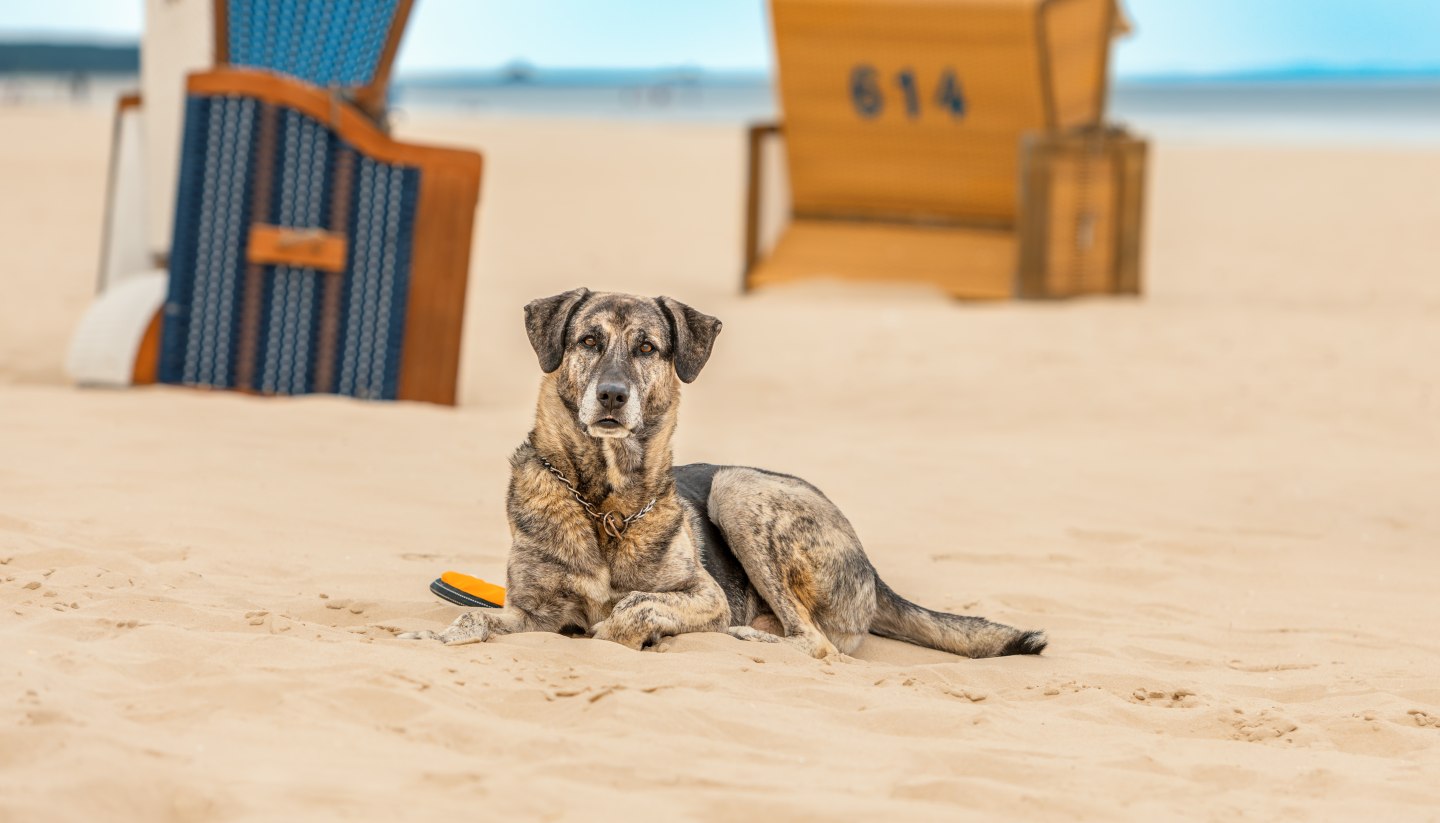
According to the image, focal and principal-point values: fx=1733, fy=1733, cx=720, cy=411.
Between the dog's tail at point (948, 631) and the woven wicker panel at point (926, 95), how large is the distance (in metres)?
8.65

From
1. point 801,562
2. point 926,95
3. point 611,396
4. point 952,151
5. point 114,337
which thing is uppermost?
point 926,95

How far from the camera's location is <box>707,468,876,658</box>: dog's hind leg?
542 cm

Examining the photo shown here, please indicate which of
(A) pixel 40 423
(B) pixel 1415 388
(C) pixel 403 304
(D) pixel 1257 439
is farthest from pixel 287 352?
(B) pixel 1415 388

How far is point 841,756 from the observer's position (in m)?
4.01

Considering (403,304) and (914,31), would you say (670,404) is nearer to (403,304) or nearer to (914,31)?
(403,304)

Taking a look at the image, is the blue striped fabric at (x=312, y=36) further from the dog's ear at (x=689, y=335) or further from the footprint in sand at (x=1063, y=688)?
the footprint in sand at (x=1063, y=688)

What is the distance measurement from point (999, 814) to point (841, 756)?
45 cm

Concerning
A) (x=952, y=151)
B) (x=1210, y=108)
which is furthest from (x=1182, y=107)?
(x=952, y=151)

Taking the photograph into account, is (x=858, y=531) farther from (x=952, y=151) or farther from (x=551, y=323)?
(x=952, y=151)

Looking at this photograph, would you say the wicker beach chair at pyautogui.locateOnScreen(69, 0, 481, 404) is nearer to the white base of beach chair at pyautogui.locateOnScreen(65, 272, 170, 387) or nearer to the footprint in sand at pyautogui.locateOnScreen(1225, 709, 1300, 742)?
the white base of beach chair at pyautogui.locateOnScreen(65, 272, 170, 387)

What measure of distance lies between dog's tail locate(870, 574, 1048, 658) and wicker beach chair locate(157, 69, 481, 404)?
4.38m

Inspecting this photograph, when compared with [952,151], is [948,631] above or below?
below

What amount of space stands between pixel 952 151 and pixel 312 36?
19.8ft

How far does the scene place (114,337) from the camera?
9219 millimetres
